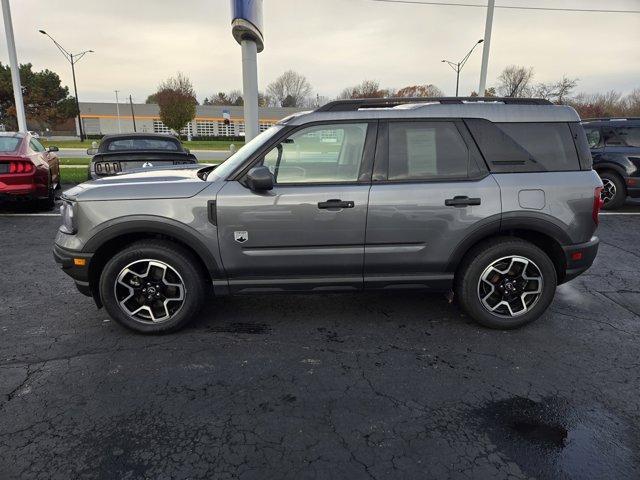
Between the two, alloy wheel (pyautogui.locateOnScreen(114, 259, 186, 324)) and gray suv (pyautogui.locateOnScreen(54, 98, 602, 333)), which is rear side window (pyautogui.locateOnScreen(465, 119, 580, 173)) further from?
alloy wheel (pyautogui.locateOnScreen(114, 259, 186, 324))

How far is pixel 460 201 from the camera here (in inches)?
138

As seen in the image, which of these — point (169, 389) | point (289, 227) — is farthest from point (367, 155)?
point (169, 389)

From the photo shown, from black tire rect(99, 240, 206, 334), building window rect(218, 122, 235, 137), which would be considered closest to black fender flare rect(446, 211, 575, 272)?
black tire rect(99, 240, 206, 334)

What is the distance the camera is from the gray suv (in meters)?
3.41

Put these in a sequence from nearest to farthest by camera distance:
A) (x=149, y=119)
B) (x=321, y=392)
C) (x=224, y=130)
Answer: (x=321, y=392), (x=149, y=119), (x=224, y=130)

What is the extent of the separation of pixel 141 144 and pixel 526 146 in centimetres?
775

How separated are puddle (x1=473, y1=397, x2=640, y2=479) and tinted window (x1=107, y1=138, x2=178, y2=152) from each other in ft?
26.7

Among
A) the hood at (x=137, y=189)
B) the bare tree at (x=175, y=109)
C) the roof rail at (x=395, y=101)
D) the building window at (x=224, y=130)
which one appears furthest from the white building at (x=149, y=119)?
the hood at (x=137, y=189)

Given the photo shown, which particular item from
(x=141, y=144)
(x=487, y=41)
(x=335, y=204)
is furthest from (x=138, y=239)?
(x=487, y=41)

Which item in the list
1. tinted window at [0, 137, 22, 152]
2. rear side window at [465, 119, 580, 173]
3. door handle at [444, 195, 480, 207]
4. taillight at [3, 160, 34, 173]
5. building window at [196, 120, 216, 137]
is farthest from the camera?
building window at [196, 120, 216, 137]

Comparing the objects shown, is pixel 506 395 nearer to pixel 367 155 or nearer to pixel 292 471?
pixel 292 471

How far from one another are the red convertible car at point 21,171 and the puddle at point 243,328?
638cm

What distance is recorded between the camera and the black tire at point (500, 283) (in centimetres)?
363

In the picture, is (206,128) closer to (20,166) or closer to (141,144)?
(141,144)
